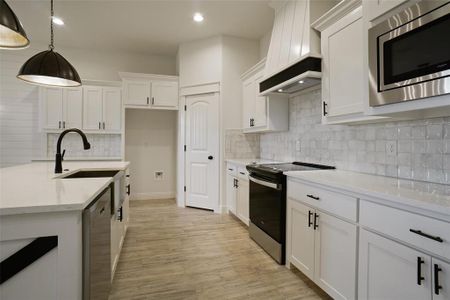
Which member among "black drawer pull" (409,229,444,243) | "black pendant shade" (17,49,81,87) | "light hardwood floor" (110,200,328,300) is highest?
"black pendant shade" (17,49,81,87)

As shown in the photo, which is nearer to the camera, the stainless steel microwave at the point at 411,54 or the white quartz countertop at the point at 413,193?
the white quartz countertop at the point at 413,193

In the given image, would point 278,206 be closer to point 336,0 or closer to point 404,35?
point 404,35

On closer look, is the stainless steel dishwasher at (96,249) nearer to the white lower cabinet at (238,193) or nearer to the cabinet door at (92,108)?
the white lower cabinet at (238,193)

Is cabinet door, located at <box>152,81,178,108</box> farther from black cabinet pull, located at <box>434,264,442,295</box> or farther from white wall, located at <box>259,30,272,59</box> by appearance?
black cabinet pull, located at <box>434,264,442,295</box>

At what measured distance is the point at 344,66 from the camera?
2102 mm

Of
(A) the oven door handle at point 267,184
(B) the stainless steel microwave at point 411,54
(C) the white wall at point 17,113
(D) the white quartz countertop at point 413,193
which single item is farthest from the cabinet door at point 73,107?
(B) the stainless steel microwave at point 411,54

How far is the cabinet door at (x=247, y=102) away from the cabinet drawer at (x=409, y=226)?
8.72ft

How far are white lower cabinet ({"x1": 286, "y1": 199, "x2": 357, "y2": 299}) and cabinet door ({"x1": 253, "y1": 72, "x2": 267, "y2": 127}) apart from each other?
1602 mm

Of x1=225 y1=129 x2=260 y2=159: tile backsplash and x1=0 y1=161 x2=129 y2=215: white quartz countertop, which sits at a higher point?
x1=225 y1=129 x2=260 y2=159: tile backsplash

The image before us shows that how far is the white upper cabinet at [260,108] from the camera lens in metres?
3.52

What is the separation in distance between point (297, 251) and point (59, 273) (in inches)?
72.0

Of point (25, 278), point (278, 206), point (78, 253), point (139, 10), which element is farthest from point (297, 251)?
point (139, 10)

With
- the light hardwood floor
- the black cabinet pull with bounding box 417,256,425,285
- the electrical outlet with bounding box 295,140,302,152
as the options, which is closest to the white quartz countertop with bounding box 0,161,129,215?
the light hardwood floor

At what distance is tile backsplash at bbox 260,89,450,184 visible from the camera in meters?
1.74
